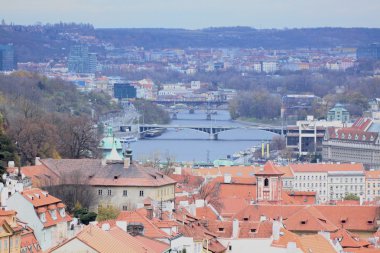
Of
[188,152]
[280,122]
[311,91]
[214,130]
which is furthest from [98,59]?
[188,152]

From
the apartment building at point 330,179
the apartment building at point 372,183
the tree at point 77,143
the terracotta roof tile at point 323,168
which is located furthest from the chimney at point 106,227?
the terracotta roof tile at point 323,168

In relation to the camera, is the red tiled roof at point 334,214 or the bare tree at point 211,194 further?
the bare tree at point 211,194

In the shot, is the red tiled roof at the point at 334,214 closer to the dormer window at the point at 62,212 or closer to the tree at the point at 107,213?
the tree at the point at 107,213

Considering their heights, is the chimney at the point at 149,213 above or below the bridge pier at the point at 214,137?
above

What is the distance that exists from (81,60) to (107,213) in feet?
517

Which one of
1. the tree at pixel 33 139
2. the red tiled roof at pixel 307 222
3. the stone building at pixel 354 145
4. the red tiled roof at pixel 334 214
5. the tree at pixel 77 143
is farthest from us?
the stone building at pixel 354 145

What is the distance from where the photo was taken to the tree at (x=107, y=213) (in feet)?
91.8

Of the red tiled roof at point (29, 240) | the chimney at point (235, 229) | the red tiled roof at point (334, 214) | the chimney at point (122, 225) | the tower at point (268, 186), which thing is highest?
the chimney at point (122, 225)

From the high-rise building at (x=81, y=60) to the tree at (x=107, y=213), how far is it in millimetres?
152029

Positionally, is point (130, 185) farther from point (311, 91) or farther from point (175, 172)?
point (311, 91)

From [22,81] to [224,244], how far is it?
64.4 m

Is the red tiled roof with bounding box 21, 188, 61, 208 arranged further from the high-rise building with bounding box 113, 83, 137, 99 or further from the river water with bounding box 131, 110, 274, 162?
the high-rise building with bounding box 113, 83, 137, 99

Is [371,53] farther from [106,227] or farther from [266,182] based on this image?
[106,227]

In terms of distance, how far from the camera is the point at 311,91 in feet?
484
